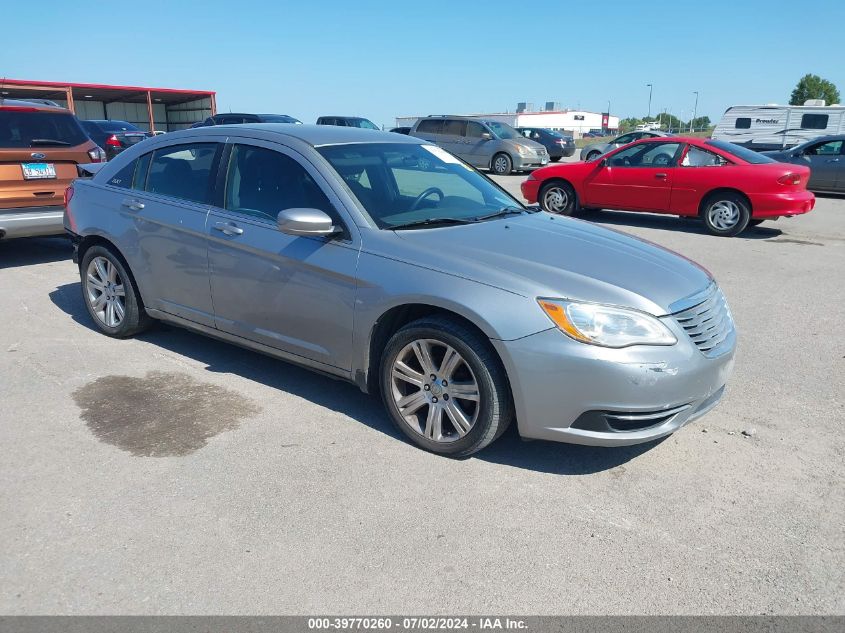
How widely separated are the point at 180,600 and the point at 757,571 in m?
2.26

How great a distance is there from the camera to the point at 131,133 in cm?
1897

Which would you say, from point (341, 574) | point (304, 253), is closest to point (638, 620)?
point (341, 574)

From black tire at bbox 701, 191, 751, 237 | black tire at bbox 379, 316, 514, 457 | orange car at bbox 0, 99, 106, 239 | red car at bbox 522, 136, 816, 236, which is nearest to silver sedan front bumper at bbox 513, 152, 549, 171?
red car at bbox 522, 136, 816, 236

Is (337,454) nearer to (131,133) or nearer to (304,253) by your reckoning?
(304,253)

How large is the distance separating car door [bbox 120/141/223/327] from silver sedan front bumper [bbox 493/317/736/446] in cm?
232

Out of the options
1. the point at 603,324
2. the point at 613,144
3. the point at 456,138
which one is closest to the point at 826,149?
the point at 456,138

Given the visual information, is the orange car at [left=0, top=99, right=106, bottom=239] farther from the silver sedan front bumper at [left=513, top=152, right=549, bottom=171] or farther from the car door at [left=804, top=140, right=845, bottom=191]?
the car door at [left=804, top=140, right=845, bottom=191]

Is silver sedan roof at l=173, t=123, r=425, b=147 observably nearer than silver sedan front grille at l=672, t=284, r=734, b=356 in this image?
No

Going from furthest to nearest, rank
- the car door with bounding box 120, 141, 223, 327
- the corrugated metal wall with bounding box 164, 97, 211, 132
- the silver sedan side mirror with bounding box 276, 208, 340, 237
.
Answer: the corrugated metal wall with bounding box 164, 97, 211, 132 < the car door with bounding box 120, 141, 223, 327 < the silver sedan side mirror with bounding box 276, 208, 340, 237

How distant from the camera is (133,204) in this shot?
512 cm

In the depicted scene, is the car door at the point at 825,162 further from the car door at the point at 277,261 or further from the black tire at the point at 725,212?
the car door at the point at 277,261

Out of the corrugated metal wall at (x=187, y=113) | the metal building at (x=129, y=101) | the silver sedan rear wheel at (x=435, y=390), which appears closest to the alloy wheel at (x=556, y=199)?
the silver sedan rear wheel at (x=435, y=390)

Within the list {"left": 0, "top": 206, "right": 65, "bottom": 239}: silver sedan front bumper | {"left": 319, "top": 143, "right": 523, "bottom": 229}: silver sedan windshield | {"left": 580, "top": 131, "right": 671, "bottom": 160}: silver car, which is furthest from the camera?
{"left": 580, "top": 131, "right": 671, "bottom": 160}: silver car

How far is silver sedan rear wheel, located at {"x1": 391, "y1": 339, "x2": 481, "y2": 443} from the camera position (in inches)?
141
